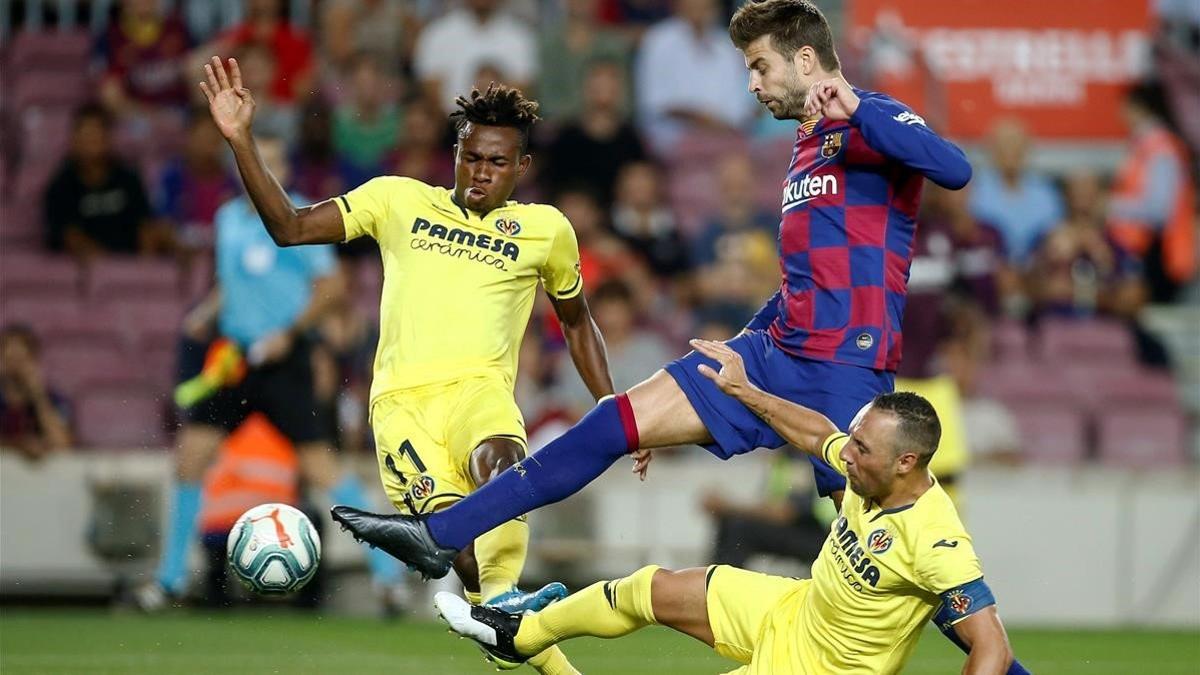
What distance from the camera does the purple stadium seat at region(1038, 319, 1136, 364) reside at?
13759 millimetres

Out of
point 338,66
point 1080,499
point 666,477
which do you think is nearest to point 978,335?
point 1080,499

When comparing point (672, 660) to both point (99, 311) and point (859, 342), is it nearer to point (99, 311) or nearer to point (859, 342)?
point (859, 342)

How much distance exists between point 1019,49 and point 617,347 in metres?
4.49

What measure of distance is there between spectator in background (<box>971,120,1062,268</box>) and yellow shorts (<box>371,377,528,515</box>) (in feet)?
25.8

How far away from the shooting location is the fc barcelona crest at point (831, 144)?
6.80 metres

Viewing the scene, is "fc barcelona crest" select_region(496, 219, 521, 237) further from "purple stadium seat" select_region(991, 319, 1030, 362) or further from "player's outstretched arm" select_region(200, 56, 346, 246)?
"purple stadium seat" select_region(991, 319, 1030, 362)

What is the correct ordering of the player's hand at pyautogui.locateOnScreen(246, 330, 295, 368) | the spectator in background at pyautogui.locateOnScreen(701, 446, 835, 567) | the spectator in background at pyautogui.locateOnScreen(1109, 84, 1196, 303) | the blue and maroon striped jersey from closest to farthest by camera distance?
the blue and maroon striped jersey, the player's hand at pyautogui.locateOnScreen(246, 330, 295, 368), the spectator in background at pyautogui.locateOnScreen(701, 446, 835, 567), the spectator in background at pyautogui.locateOnScreen(1109, 84, 1196, 303)

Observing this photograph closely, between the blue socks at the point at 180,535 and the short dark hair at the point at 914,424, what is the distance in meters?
5.99

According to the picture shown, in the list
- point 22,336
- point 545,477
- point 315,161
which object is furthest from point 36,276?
point 545,477

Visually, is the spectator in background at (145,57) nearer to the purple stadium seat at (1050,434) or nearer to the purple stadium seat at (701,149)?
the purple stadium seat at (701,149)

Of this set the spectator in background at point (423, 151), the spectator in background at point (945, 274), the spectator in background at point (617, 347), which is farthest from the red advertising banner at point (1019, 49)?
the spectator in background at point (617, 347)

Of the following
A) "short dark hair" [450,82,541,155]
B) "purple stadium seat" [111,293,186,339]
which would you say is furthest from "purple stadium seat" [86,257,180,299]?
"short dark hair" [450,82,541,155]

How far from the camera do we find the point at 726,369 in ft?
22.2

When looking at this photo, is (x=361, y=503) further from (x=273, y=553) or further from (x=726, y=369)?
(x=726, y=369)
